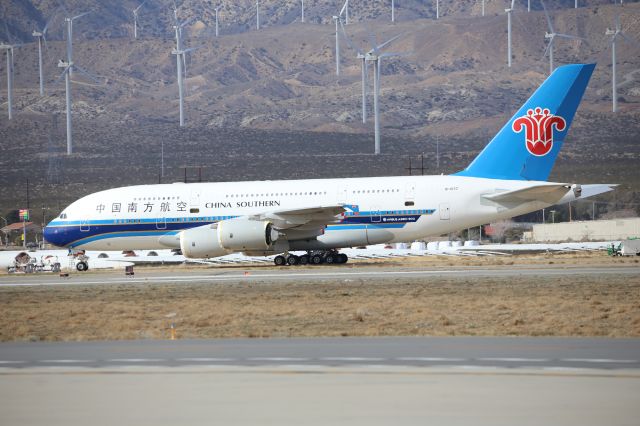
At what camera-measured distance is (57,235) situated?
47.1 meters

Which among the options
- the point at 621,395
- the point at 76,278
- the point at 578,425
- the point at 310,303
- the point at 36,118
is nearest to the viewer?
the point at 578,425

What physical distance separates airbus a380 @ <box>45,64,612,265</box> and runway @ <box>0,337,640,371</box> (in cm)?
2212

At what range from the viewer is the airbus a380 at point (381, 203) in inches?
1684

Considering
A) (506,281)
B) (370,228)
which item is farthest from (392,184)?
(506,281)

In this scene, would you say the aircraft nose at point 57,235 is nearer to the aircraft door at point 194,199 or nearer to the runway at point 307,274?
the runway at point 307,274

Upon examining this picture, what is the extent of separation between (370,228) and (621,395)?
30.1 meters

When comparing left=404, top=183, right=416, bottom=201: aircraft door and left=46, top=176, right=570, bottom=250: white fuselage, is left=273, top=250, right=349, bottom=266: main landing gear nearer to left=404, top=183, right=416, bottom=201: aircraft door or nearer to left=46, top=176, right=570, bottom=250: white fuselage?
left=46, top=176, right=570, bottom=250: white fuselage

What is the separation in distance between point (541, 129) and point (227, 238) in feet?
42.9

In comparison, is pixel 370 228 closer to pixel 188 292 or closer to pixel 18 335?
pixel 188 292

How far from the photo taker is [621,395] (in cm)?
1349

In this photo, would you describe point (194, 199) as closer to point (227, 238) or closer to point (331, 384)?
point (227, 238)

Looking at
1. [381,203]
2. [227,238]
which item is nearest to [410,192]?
[381,203]

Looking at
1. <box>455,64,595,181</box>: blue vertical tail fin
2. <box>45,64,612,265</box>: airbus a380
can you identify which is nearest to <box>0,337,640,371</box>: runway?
<box>45,64,612,265</box>: airbus a380

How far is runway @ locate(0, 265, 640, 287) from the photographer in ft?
121
